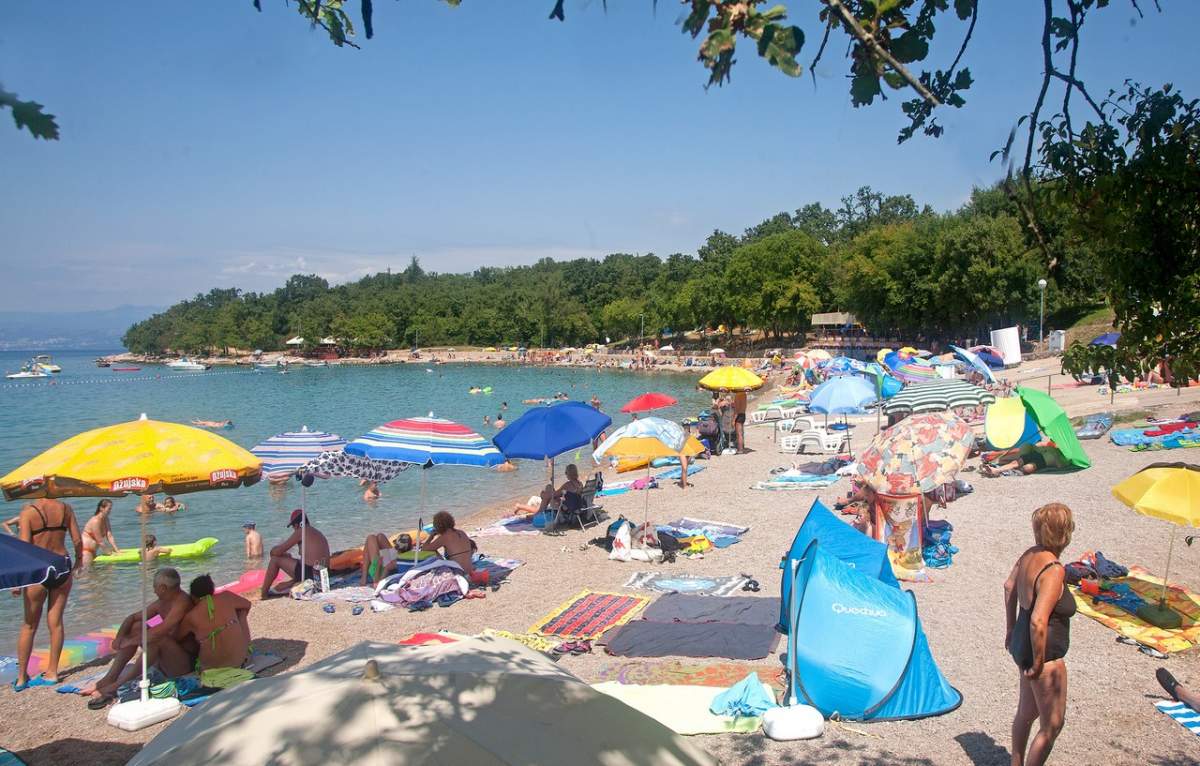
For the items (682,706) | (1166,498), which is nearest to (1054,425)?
(1166,498)

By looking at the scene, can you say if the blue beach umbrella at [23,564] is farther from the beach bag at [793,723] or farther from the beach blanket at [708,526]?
the beach blanket at [708,526]

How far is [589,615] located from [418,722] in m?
6.04

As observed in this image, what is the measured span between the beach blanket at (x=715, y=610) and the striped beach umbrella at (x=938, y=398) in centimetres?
650

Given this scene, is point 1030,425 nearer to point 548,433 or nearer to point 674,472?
point 674,472

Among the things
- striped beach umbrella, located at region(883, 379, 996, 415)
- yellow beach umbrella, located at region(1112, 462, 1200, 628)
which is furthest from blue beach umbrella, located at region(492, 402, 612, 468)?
yellow beach umbrella, located at region(1112, 462, 1200, 628)

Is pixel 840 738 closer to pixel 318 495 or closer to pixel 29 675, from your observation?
pixel 29 675

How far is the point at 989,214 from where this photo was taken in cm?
5300

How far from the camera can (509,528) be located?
1341cm

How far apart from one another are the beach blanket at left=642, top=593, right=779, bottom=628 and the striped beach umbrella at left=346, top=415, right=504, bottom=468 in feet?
9.17

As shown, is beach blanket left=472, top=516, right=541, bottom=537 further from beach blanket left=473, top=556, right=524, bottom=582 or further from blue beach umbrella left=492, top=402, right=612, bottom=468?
Answer: blue beach umbrella left=492, top=402, right=612, bottom=468

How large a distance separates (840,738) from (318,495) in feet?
51.1

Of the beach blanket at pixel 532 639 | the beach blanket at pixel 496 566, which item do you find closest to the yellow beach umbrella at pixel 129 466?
the beach blanket at pixel 532 639

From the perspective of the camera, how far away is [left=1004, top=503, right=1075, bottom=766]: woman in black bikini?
4297mm

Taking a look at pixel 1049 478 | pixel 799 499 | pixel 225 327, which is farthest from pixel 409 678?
pixel 225 327
